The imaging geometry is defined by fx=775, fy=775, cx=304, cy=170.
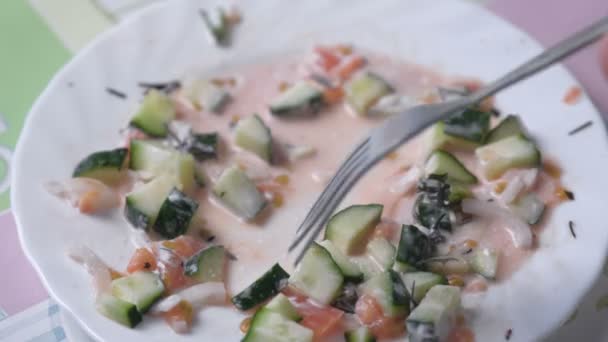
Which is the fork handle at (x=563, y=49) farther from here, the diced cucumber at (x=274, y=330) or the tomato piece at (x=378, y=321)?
the diced cucumber at (x=274, y=330)

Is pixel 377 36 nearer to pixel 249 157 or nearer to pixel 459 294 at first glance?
pixel 249 157

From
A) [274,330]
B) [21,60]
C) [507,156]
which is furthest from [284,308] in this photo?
[21,60]

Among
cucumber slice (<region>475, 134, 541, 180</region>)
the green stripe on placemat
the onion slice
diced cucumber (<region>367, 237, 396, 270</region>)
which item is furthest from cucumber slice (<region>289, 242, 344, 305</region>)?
the green stripe on placemat

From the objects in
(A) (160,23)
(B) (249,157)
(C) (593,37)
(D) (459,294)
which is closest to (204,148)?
(B) (249,157)

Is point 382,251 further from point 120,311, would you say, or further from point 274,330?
point 120,311

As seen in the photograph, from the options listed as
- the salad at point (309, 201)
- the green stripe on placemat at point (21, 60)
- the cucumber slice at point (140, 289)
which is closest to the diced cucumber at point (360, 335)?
the salad at point (309, 201)

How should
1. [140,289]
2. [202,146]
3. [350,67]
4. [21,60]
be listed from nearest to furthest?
1. [140,289]
2. [202,146]
3. [350,67]
4. [21,60]
